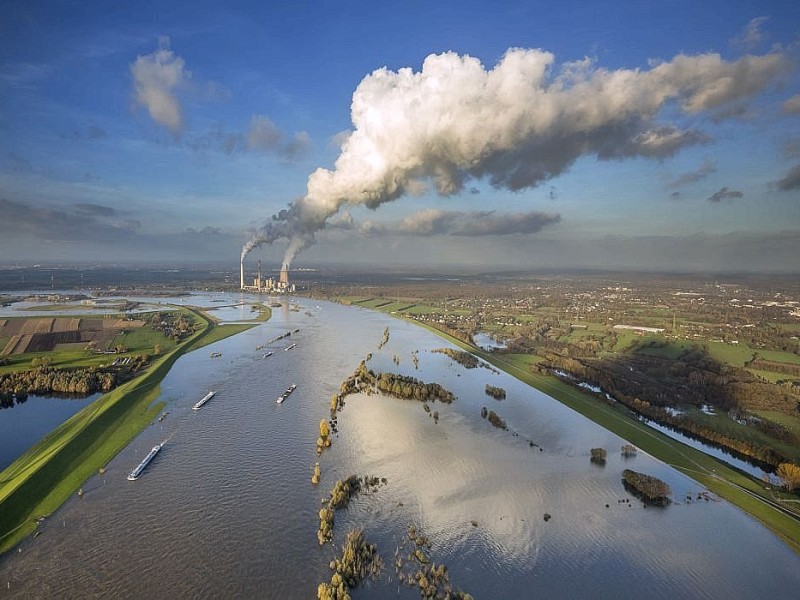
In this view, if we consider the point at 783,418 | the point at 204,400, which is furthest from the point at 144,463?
the point at 783,418

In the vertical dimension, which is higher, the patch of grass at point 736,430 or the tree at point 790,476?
the tree at point 790,476

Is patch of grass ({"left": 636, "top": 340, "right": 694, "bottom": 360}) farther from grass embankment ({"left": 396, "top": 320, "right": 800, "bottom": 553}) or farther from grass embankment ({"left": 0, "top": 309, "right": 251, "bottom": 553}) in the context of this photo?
grass embankment ({"left": 0, "top": 309, "right": 251, "bottom": 553})

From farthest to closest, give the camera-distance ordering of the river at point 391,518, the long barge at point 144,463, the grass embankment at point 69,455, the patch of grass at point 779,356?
the patch of grass at point 779,356 → the long barge at point 144,463 → the grass embankment at point 69,455 → the river at point 391,518

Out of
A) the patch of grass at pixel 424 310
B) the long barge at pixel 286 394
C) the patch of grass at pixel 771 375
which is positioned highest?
the patch of grass at pixel 424 310

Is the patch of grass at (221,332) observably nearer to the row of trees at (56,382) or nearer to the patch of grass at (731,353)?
the row of trees at (56,382)

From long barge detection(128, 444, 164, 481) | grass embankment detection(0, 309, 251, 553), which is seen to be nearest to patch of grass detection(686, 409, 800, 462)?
long barge detection(128, 444, 164, 481)

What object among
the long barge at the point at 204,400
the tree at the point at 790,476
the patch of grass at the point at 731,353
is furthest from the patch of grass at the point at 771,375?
the long barge at the point at 204,400

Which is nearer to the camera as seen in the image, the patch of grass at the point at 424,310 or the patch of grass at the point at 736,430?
the patch of grass at the point at 736,430

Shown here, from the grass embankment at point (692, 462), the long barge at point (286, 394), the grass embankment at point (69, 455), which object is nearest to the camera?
the grass embankment at point (69, 455)
